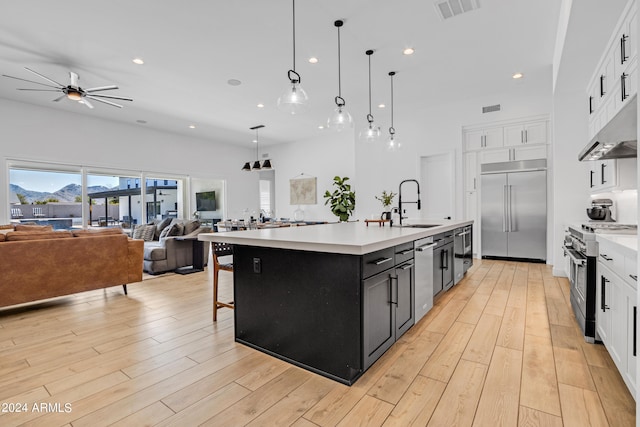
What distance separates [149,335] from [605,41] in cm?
528

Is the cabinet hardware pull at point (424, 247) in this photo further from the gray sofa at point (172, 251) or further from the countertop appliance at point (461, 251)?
the gray sofa at point (172, 251)

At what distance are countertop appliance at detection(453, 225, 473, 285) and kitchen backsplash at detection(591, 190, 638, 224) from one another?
1.64m

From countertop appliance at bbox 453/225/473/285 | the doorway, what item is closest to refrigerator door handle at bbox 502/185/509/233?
the doorway

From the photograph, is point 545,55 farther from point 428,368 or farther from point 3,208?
point 3,208

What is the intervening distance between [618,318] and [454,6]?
125 inches

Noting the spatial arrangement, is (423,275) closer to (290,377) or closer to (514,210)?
(290,377)

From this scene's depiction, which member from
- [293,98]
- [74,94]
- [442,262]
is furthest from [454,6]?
[74,94]

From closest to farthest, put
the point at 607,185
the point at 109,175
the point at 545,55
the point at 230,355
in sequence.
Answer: the point at 230,355, the point at 607,185, the point at 545,55, the point at 109,175

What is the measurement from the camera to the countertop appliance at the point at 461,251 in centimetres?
397

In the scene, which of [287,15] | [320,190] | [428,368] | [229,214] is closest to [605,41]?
[287,15]

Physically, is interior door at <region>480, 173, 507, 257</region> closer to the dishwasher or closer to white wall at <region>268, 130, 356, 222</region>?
white wall at <region>268, 130, 356, 222</region>

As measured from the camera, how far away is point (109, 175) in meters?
7.31

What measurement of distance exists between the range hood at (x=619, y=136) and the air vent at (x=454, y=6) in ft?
5.88

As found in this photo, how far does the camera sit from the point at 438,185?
6.69 meters
